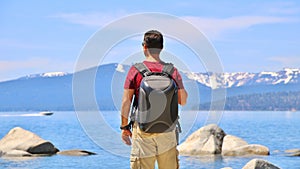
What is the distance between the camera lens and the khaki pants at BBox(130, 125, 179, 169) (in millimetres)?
6539

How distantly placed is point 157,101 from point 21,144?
63.2 feet

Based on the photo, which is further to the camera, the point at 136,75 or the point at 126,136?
the point at 126,136

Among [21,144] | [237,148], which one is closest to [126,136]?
[237,148]

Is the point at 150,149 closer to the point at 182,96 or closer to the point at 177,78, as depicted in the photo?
the point at 182,96

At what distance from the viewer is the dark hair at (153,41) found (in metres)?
6.50

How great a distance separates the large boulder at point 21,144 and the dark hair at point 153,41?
18556 mm

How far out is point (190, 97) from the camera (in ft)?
23.6

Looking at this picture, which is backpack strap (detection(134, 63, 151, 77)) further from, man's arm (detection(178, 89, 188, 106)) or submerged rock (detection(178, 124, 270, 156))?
submerged rock (detection(178, 124, 270, 156))

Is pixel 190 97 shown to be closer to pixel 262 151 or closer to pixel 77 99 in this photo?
pixel 77 99

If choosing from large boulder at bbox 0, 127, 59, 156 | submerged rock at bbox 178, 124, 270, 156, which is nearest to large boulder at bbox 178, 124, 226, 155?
submerged rock at bbox 178, 124, 270, 156

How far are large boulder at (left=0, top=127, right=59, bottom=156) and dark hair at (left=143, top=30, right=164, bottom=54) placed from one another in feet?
60.9

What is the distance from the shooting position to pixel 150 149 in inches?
258

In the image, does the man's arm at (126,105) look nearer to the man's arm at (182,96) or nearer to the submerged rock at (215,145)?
the man's arm at (182,96)

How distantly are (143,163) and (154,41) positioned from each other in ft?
3.96
